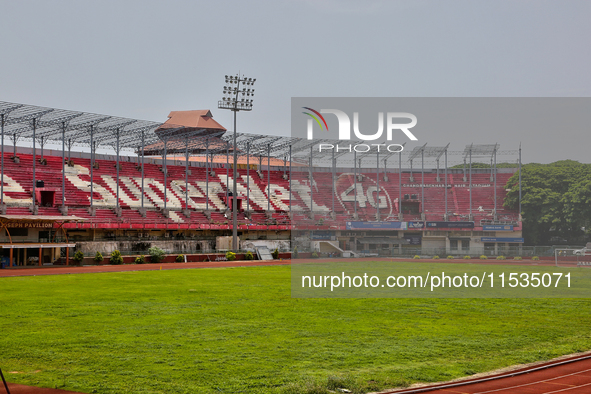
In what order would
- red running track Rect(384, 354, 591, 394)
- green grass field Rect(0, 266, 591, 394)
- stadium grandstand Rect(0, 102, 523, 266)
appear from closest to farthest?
1. red running track Rect(384, 354, 591, 394)
2. green grass field Rect(0, 266, 591, 394)
3. stadium grandstand Rect(0, 102, 523, 266)

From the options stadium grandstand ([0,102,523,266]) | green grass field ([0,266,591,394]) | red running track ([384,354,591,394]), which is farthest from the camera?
stadium grandstand ([0,102,523,266])

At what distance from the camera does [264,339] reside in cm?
Result: 1483

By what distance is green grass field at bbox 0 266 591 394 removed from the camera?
36.2ft

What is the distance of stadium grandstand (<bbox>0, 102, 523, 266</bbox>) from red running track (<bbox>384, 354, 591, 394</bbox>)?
38.7m

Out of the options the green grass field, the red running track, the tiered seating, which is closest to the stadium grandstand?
the tiered seating

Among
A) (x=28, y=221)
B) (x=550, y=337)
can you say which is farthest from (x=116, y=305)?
(x=28, y=221)

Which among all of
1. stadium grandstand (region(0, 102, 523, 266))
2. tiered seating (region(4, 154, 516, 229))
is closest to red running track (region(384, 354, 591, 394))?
stadium grandstand (region(0, 102, 523, 266))

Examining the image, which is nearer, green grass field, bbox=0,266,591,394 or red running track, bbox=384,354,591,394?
red running track, bbox=384,354,591,394

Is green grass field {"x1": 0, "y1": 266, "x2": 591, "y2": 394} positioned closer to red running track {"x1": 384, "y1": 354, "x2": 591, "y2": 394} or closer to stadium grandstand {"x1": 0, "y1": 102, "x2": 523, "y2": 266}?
red running track {"x1": 384, "y1": 354, "x2": 591, "y2": 394}

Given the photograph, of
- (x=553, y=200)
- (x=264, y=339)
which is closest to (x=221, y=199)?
(x=553, y=200)

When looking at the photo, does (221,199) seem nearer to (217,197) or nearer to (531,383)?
(217,197)

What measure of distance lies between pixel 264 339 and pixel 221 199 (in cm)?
5660

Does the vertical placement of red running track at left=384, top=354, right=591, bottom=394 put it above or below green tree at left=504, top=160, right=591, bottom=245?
below

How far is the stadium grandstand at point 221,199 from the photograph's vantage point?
176 feet
